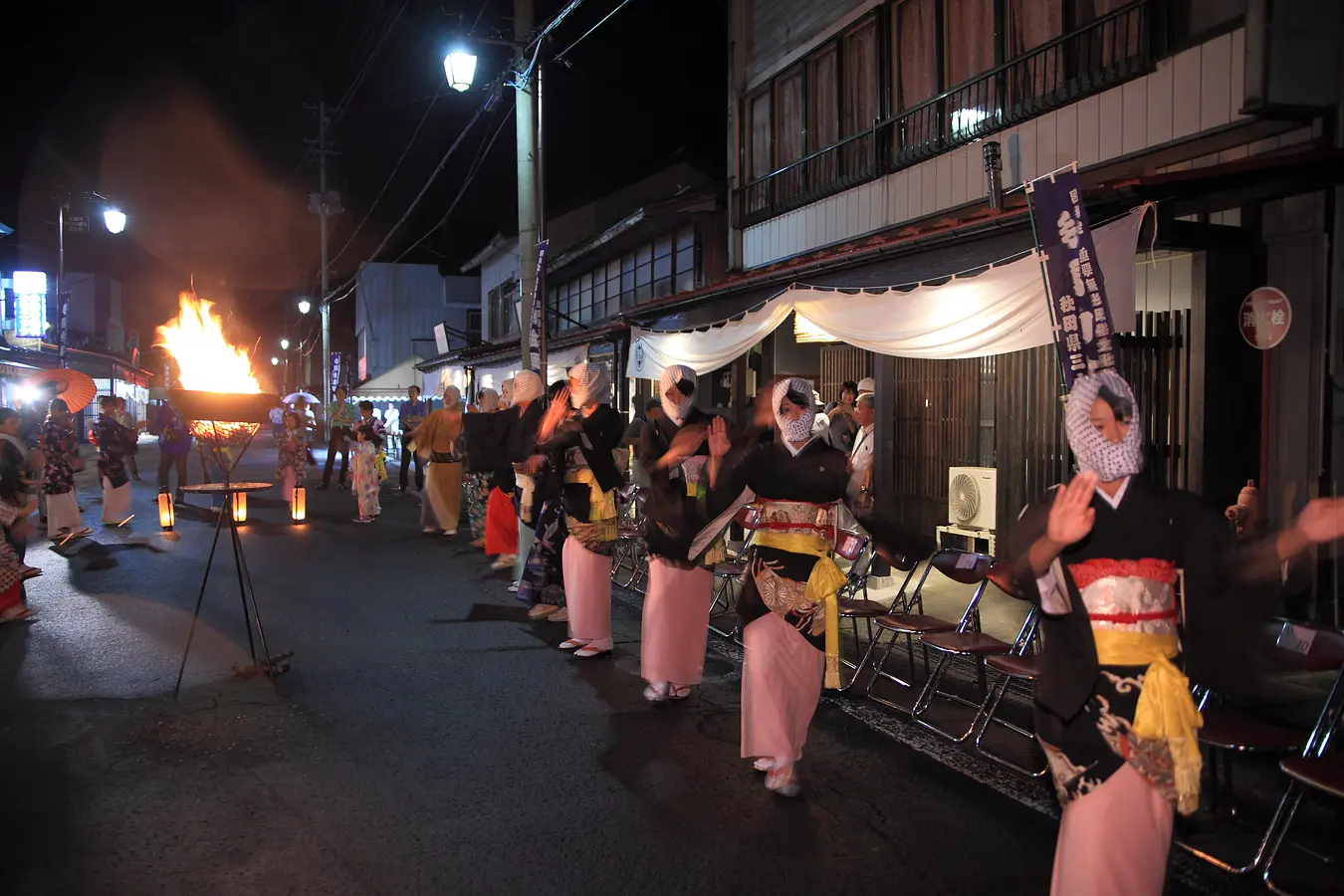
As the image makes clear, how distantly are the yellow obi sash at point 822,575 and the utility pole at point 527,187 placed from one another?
7372 millimetres

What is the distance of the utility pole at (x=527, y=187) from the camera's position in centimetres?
1185

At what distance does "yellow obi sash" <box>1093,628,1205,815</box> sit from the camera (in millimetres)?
2791

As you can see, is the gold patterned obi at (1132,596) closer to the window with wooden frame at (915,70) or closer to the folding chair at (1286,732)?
the folding chair at (1286,732)

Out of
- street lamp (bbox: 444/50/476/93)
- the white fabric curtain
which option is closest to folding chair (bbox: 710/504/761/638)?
the white fabric curtain

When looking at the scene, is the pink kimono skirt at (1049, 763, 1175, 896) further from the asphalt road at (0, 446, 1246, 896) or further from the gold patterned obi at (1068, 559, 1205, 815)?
the asphalt road at (0, 446, 1246, 896)

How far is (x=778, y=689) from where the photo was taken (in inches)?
182

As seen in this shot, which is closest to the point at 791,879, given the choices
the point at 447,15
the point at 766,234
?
the point at 766,234

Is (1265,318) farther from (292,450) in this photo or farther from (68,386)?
(292,450)

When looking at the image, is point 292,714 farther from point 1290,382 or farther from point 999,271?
point 1290,382

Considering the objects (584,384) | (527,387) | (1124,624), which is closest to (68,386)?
(527,387)

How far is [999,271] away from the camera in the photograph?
7.14 m

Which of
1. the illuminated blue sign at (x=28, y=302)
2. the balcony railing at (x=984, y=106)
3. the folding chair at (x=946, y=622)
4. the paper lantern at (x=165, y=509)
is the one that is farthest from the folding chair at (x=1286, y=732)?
the illuminated blue sign at (x=28, y=302)

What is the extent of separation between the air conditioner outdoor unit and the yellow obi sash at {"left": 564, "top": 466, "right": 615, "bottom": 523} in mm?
3970

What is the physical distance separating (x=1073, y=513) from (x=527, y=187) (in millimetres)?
10261
